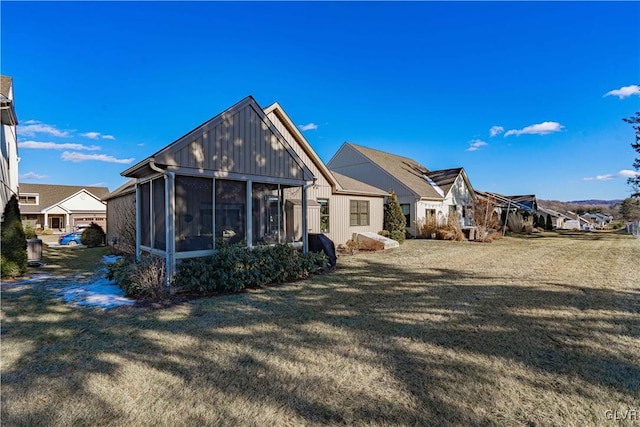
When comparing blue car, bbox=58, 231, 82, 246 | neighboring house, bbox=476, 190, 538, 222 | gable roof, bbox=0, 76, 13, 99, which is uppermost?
Result: gable roof, bbox=0, 76, 13, 99

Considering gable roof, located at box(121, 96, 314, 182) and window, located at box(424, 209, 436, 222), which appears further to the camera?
window, located at box(424, 209, 436, 222)

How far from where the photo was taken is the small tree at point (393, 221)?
17.1 meters

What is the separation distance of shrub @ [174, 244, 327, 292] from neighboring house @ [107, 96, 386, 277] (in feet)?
1.05

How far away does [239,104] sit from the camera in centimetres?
774

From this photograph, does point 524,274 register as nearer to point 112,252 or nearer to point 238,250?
point 238,250

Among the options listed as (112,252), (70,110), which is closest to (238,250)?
(112,252)

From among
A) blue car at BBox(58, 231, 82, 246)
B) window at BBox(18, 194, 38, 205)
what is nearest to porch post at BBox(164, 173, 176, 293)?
blue car at BBox(58, 231, 82, 246)

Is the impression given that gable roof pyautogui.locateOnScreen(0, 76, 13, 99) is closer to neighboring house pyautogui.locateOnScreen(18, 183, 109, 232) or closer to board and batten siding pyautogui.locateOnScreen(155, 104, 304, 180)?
board and batten siding pyautogui.locateOnScreen(155, 104, 304, 180)

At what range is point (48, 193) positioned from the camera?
3912cm

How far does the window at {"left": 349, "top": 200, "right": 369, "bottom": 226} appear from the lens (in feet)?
52.9

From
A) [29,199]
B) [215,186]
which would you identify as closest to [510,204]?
[215,186]

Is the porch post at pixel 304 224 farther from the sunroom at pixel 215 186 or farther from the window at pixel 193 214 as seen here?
the window at pixel 193 214

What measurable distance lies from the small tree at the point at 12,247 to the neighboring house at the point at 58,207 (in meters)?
32.7

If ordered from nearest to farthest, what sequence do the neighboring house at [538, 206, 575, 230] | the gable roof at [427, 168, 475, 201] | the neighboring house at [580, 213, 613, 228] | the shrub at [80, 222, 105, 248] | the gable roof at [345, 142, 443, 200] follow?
the shrub at [80, 222, 105, 248] → the gable roof at [345, 142, 443, 200] → the gable roof at [427, 168, 475, 201] → the neighboring house at [538, 206, 575, 230] → the neighboring house at [580, 213, 613, 228]
